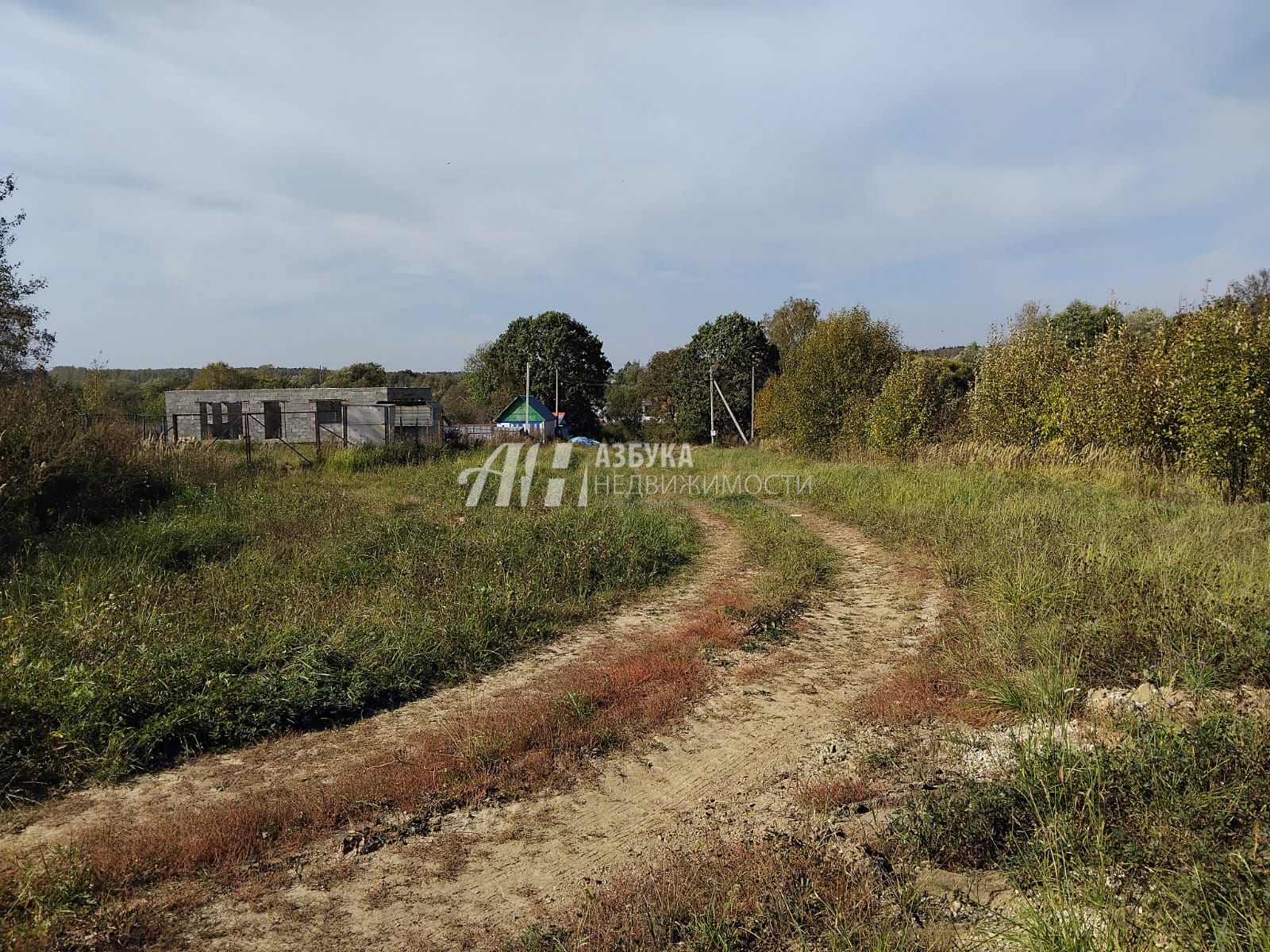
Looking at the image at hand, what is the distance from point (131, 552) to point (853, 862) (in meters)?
8.04

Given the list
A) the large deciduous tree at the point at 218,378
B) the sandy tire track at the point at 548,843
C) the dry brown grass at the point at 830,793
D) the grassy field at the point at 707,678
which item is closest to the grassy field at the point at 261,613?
the grassy field at the point at 707,678

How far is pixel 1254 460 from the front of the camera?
10141mm

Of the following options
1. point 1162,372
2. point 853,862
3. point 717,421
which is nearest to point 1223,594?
point 853,862

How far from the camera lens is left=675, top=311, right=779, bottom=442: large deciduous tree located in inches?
1655

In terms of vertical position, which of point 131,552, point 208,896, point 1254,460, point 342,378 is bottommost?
point 208,896

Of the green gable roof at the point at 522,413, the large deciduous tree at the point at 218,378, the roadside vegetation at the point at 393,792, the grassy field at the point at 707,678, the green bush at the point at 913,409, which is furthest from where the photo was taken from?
the large deciduous tree at the point at 218,378

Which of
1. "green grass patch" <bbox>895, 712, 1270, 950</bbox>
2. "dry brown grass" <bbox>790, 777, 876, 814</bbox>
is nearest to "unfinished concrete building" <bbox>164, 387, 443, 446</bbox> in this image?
"dry brown grass" <bbox>790, 777, 876, 814</bbox>

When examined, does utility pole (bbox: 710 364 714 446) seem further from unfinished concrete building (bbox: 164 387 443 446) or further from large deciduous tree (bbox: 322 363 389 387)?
large deciduous tree (bbox: 322 363 389 387)

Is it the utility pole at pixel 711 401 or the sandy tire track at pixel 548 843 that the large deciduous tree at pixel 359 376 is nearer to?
the utility pole at pixel 711 401

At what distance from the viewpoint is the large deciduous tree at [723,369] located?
1655 inches

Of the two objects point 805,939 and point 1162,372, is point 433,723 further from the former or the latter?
point 1162,372

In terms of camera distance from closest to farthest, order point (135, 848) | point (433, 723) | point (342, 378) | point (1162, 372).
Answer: point (135, 848), point (433, 723), point (1162, 372), point (342, 378)

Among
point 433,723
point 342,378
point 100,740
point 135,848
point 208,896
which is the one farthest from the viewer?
point 342,378

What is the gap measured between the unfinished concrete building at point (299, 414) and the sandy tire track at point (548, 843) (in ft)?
87.1
